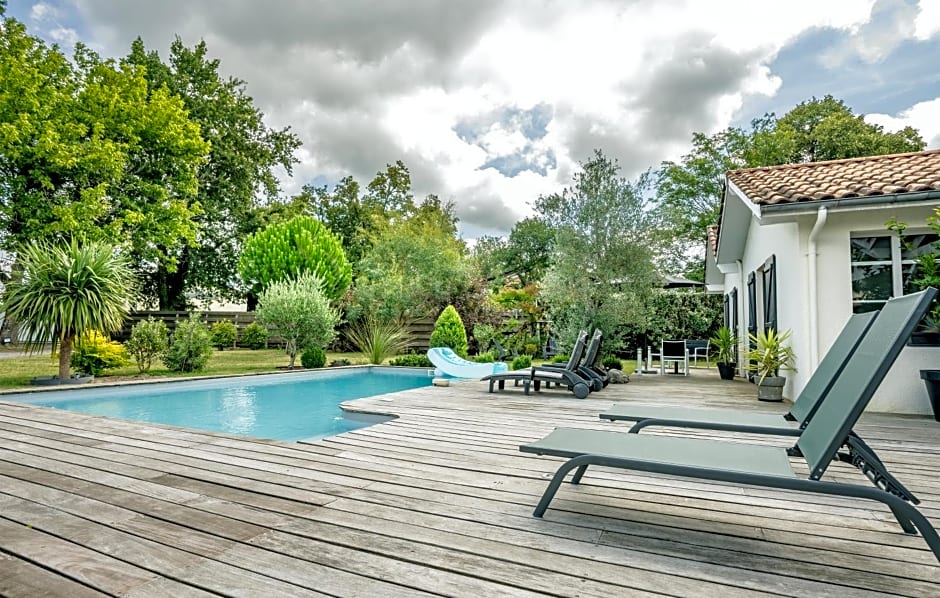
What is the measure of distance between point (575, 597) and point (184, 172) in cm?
2152

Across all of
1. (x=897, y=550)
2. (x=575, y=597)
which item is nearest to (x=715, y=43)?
(x=897, y=550)

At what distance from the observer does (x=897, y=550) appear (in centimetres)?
224

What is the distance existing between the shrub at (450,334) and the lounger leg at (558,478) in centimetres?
1176

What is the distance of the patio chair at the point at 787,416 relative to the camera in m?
2.97

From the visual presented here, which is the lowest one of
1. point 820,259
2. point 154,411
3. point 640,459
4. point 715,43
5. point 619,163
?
point 154,411

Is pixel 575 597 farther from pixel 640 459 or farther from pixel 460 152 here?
pixel 460 152

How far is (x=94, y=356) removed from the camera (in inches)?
393

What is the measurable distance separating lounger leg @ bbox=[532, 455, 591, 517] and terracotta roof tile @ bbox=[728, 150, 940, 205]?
17.5 ft

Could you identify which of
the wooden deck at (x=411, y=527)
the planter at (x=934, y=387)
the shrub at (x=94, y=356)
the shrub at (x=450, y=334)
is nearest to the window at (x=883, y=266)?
the planter at (x=934, y=387)

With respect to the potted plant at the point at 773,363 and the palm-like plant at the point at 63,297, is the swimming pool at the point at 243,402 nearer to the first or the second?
the palm-like plant at the point at 63,297

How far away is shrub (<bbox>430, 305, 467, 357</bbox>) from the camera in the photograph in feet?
47.4

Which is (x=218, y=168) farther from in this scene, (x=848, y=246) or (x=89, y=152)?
(x=848, y=246)

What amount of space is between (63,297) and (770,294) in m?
11.9

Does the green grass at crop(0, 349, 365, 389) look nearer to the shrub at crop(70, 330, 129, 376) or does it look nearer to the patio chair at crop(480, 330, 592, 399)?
the shrub at crop(70, 330, 129, 376)
